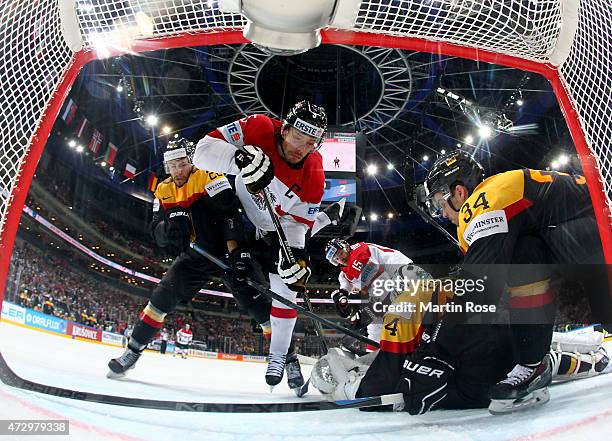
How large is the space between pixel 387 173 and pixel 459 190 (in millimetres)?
2255

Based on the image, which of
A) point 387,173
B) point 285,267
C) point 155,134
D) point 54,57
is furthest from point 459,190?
point 155,134

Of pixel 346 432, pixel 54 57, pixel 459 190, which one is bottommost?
pixel 346 432

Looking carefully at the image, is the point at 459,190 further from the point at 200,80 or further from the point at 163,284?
the point at 200,80

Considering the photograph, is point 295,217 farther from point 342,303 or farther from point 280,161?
point 342,303

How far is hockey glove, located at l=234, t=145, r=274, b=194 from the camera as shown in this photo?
4.11 ft

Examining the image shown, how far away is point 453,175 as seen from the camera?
1.13 m

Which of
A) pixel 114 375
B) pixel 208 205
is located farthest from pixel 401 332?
pixel 114 375

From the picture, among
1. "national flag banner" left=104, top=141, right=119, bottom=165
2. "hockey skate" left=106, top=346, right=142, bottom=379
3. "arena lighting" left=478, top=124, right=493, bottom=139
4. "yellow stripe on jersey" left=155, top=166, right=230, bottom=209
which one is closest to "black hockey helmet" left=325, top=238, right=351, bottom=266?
"yellow stripe on jersey" left=155, top=166, right=230, bottom=209

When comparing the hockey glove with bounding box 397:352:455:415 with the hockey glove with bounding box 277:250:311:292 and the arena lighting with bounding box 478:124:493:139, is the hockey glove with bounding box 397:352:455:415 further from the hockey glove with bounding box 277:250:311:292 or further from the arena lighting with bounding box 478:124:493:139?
the arena lighting with bounding box 478:124:493:139

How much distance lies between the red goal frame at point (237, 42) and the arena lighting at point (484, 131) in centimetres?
341

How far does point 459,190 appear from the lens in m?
1.13

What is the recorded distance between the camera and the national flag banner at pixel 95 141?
451 cm

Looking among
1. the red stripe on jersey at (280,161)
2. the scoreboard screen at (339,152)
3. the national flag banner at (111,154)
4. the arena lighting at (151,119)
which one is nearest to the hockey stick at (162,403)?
the red stripe on jersey at (280,161)

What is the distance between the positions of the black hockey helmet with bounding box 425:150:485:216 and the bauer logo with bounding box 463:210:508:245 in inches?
8.3
